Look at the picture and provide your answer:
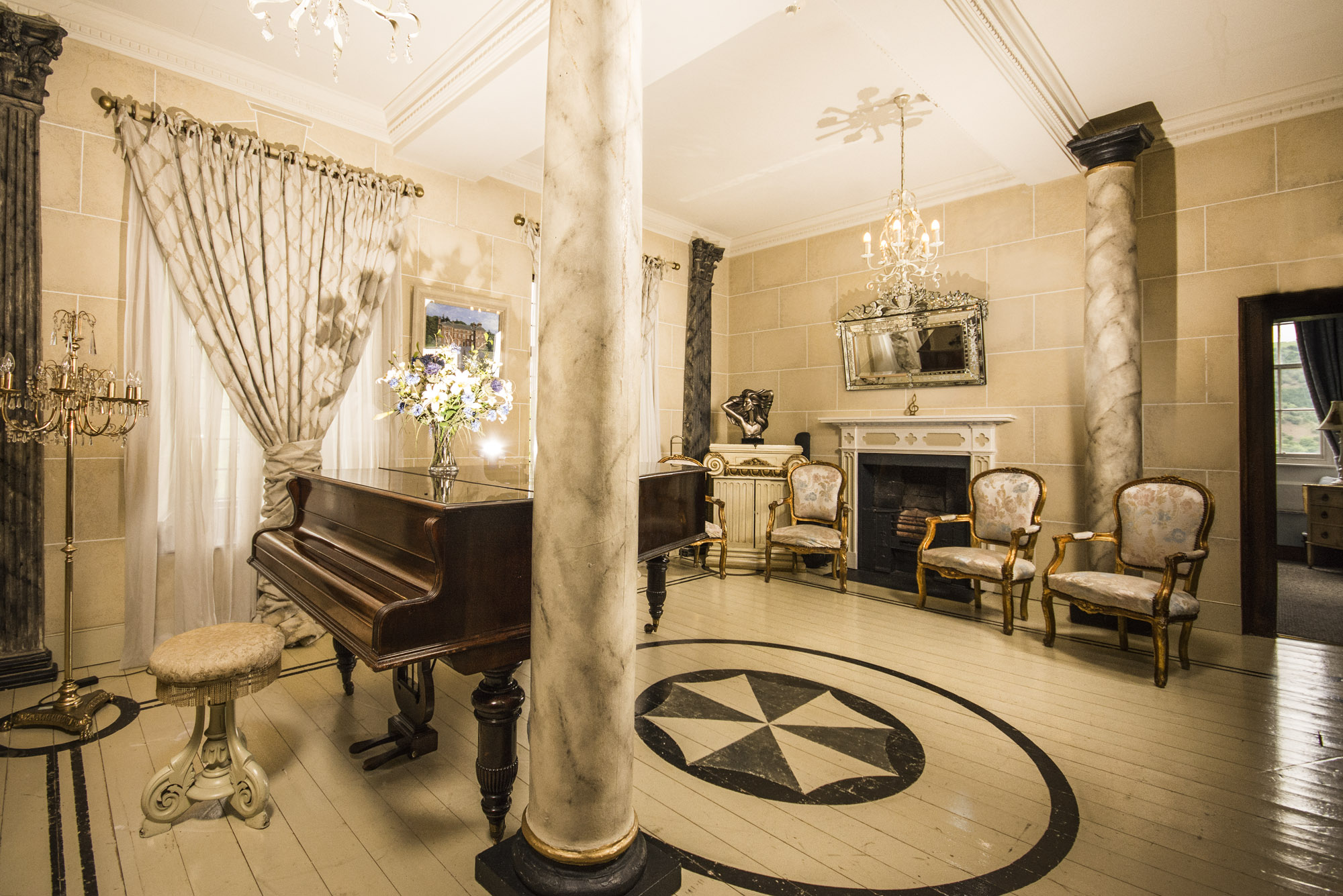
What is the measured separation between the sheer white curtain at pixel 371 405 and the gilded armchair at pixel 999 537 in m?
3.93

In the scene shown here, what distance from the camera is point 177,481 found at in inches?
132

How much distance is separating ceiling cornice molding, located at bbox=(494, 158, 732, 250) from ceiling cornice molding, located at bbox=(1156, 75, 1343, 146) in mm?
3816

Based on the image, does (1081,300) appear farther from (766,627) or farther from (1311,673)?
(766,627)

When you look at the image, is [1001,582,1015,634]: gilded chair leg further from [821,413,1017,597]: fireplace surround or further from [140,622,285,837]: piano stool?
[140,622,285,837]: piano stool

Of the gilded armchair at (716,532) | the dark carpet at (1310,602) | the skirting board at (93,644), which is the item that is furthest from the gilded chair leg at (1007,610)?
the skirting board at (93,644)

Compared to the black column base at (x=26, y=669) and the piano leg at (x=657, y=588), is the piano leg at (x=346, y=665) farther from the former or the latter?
the piano leg at (x=657, y=588)

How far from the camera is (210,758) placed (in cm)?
198

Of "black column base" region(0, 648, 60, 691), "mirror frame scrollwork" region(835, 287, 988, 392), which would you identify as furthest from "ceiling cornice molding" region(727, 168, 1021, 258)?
"black column base" region(0, 648, 60, 691)

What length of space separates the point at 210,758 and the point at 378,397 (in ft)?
8.49

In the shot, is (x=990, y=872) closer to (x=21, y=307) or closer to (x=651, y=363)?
(x=21, y=307)

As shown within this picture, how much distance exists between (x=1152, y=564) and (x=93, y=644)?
19.8 ft

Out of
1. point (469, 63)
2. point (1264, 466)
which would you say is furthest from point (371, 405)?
point (1264, 466)

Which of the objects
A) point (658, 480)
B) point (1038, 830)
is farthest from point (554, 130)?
point (1038, 830)

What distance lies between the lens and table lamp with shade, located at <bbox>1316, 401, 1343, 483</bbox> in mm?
5863
